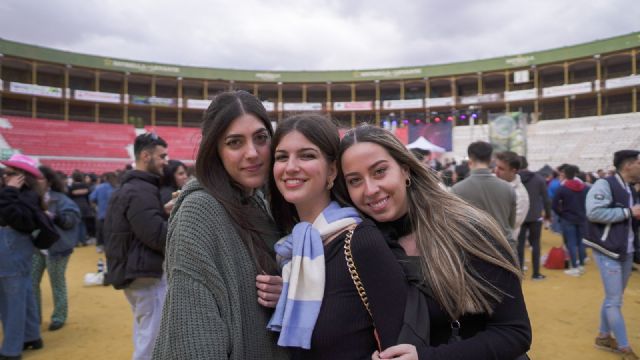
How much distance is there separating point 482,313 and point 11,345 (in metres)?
4.41

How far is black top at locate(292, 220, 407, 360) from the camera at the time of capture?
3.72ft

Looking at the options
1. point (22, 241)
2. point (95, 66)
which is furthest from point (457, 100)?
point (22, 241)

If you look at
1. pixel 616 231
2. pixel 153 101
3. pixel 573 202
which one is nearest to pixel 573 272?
pixel 573 202

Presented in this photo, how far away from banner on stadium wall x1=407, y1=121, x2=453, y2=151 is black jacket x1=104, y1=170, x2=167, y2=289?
25404 mm

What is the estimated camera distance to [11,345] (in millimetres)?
3660

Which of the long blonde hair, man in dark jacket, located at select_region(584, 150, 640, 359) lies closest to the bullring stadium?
man in dark jacket, located at select_region(584, 150, 640, 359)

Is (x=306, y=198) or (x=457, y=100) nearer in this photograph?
(x=306, y=198)

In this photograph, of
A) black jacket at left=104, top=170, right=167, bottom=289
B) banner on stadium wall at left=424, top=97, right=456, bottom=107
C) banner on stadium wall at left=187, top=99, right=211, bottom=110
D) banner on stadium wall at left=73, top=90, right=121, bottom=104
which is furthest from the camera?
banner on stadium wall at left=187, top=99, right=211, bottom=110

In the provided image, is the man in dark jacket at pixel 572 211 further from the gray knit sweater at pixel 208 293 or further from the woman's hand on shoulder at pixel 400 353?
the gray knit sweater at pixel 208 293

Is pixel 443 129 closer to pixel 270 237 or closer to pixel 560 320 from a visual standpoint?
pixel 560 320

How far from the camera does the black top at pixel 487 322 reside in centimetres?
121

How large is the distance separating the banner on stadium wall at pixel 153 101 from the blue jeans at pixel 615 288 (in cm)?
3458

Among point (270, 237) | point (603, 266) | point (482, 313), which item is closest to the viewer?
point (482, 313)

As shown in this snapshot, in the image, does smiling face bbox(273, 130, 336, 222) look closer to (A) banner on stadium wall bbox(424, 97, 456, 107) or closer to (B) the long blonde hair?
(B) the long blonde hair
